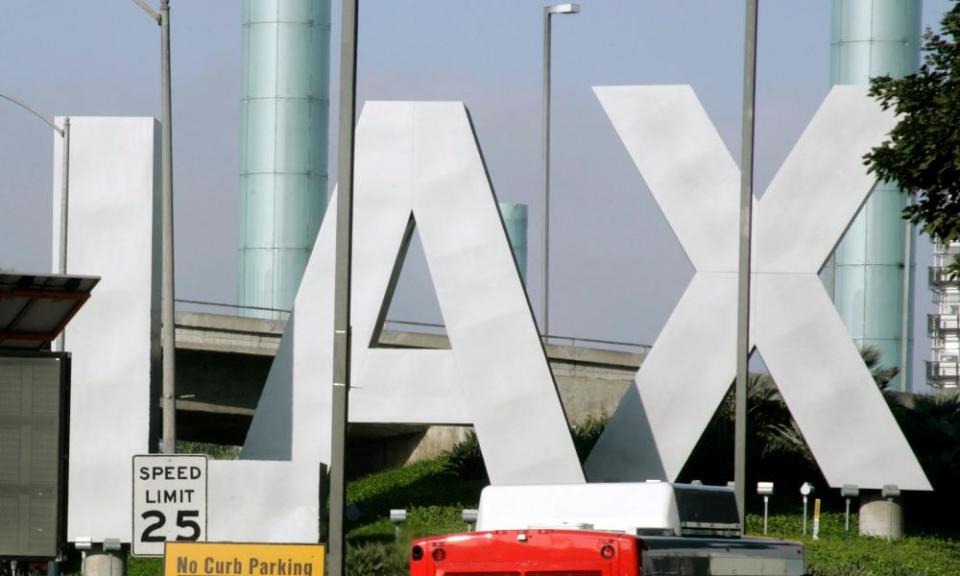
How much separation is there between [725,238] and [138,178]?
9.49 meters

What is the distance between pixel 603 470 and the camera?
29625mm

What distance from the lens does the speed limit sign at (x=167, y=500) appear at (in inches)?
632

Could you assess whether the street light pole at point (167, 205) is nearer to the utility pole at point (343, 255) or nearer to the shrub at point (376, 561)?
the shrub at point (376, 561)

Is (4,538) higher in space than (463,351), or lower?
lower

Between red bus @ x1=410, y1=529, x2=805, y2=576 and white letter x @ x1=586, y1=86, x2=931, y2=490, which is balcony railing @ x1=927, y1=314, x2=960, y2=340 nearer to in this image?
white letter x @ x1=586, y1=86, x2=931, y2=490

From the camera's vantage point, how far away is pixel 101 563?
2658 centimetres

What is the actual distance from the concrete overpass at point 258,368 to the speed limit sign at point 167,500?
22.4m

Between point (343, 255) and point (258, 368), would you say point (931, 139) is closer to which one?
point (343, 255)

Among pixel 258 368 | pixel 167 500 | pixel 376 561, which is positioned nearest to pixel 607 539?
pixel 167 500

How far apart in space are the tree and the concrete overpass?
1234 centimetres

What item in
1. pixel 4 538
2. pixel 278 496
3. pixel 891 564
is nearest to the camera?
pixel 4 538

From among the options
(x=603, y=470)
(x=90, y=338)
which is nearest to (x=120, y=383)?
(x=90, y=338)

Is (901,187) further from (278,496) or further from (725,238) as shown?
(278,496)

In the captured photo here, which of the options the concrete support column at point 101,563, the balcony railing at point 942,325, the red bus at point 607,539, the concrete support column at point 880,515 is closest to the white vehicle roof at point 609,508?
the red bus at point 607,539
